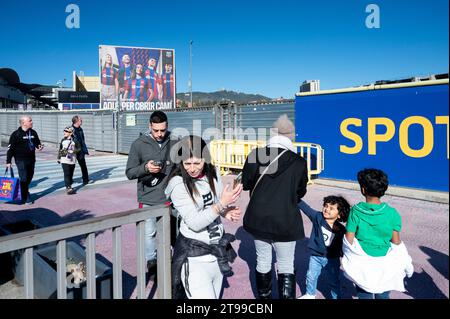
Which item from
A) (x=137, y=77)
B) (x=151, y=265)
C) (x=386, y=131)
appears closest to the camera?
(x=151, y=265)

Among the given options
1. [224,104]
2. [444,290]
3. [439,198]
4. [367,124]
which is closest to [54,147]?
[224,104]

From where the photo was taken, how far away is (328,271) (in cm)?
323

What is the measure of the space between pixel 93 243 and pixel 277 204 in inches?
57.5

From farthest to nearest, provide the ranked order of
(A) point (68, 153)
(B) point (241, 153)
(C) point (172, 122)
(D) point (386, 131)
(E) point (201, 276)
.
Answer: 1. (C) point (172, 122)
2. (B) point (241, 153)
3. (D) point (386, 131)
4. (A) point (68, 153)
5. (E) point (201, 276)

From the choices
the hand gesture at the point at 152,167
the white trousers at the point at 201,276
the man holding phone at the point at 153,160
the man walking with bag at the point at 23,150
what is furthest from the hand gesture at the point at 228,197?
the man walking with bag at the point at 23,150

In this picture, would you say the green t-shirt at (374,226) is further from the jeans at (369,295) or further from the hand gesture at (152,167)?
the hand gesture at (152,167)

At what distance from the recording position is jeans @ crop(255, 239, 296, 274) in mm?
2992

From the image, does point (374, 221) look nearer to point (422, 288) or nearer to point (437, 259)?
point (422, 288)

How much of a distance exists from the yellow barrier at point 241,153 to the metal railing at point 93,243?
7.11 metres

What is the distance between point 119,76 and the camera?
45.8 m

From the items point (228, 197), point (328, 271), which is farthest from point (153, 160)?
point (328, 271)

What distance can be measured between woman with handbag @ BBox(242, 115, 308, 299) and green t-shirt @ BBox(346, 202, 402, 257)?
1.58 feet

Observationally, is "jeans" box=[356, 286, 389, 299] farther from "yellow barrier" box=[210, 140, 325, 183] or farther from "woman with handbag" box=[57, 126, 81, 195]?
"woman with handbag" box=[57, 126, 81, 195]

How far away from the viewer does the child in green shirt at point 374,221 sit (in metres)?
2.61
